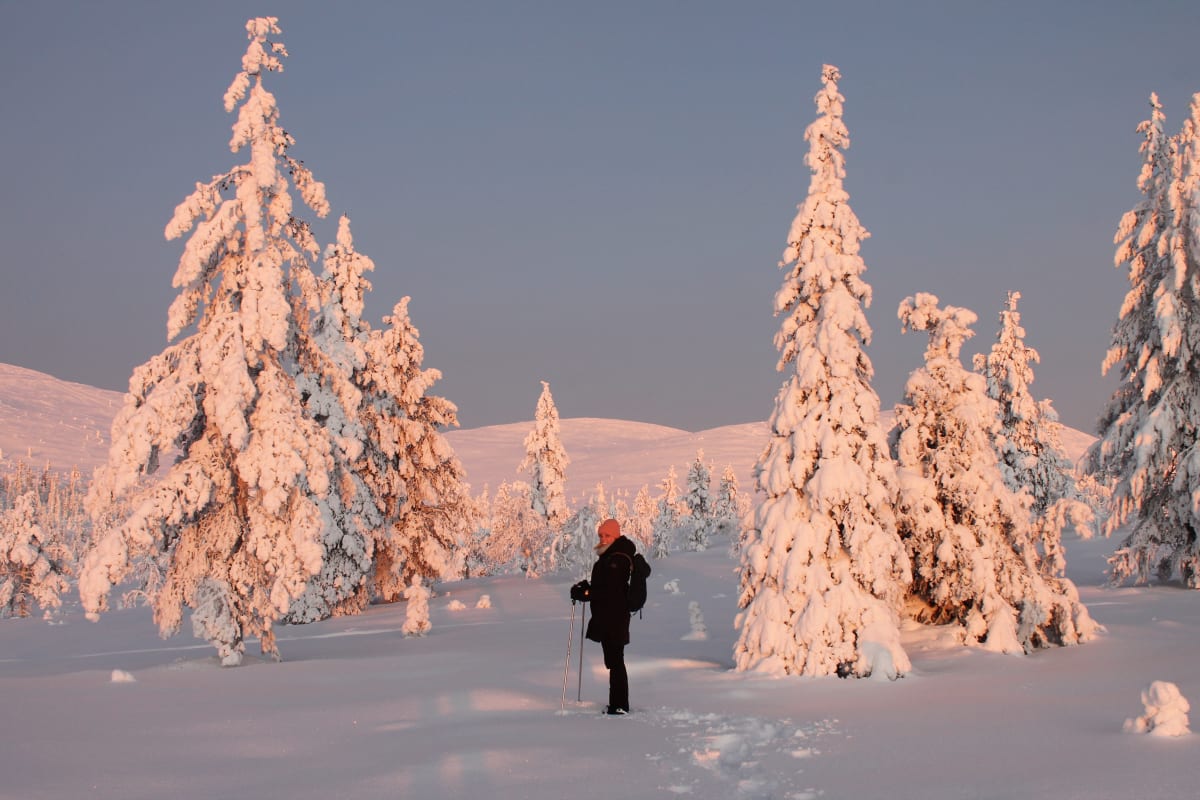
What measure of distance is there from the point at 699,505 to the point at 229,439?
2818 inches

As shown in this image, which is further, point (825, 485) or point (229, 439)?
point (229, 439)

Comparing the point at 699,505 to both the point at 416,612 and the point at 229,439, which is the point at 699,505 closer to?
the point at 416,612

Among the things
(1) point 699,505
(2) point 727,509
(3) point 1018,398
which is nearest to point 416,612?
(3) point 1018,398

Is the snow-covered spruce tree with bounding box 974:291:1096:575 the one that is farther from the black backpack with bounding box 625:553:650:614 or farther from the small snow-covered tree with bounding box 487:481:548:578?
the black backpack with bounding box 625:553:650:614

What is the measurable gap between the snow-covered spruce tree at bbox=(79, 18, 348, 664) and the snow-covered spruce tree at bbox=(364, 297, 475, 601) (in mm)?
18371

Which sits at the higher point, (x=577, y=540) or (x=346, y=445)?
(x=346, y=445)

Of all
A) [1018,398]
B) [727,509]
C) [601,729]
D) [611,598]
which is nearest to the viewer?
[601,729]

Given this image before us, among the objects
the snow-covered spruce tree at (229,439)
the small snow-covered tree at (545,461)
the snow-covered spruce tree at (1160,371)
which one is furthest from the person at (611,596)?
the small snow-covered tree at (545,461)

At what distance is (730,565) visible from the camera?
57.2 meters

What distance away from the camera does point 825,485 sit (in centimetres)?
1369

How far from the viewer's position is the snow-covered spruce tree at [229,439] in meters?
15.6

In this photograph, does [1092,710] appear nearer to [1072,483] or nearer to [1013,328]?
[1013,328]

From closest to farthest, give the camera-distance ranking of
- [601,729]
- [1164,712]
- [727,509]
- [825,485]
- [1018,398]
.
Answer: [1164,712]
[601,729]
[825,485]
[1018,398]
[727,509]

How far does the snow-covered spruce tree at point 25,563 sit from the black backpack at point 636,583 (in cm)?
4419
